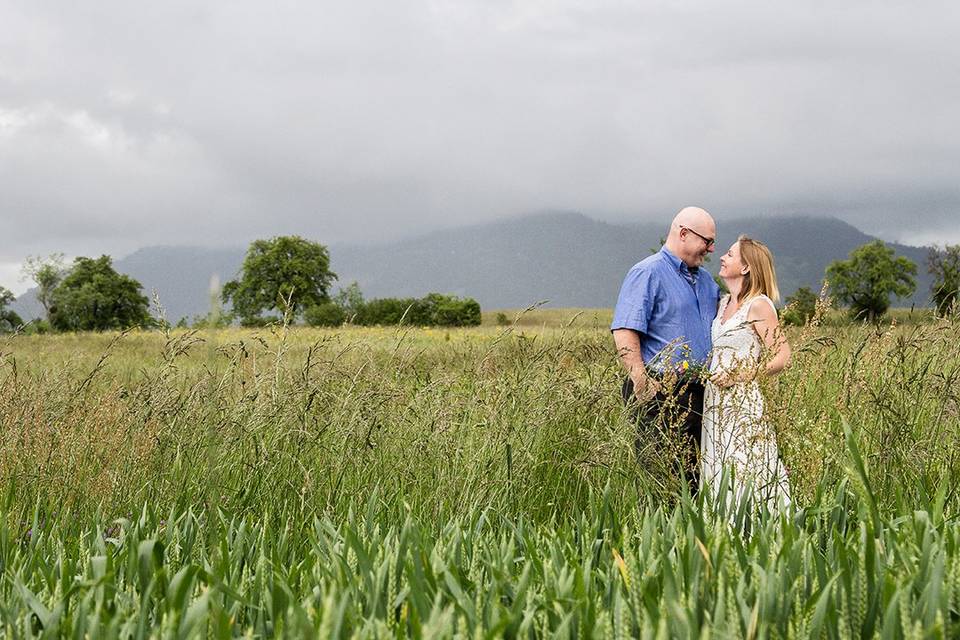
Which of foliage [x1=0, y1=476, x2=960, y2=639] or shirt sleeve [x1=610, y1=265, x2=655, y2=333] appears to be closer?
foliage [x1=0, y1=476, x2=960, y2=639]

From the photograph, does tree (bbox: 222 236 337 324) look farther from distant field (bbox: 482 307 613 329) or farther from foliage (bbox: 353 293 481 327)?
distant field (bbox: 482 307 613 329)

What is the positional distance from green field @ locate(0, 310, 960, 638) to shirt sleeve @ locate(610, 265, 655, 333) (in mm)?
424

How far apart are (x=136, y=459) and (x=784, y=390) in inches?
127

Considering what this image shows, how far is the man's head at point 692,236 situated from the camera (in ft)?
18.7

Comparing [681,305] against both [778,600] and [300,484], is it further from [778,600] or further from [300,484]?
[778,600]

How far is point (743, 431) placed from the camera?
3.63 meters

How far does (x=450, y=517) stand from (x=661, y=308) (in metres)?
2.58

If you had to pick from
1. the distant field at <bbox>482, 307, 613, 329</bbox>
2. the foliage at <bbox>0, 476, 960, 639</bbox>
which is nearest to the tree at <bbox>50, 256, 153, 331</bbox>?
the distant field at <bbox>482, 307, 613, 329</bbox>

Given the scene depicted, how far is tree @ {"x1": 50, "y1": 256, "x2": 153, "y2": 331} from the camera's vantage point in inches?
3182

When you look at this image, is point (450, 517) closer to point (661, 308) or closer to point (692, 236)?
point (661, 308)

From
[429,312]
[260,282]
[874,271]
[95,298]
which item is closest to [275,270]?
[260,282]

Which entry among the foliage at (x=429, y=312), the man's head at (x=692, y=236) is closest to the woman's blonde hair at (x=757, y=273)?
the man's head at (x=692, y=236)

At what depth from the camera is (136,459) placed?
4141mm

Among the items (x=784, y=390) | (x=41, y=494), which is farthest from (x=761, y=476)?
(x=41, y=494)
